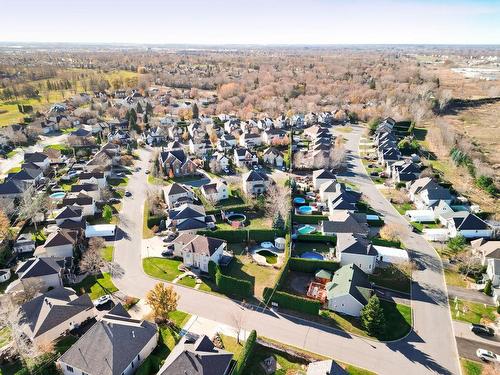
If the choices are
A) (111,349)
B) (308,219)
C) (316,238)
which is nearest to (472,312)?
(316,238)

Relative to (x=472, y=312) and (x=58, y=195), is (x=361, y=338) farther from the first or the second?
(x=58, y=195)

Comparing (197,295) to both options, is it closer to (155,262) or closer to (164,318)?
(164,318)

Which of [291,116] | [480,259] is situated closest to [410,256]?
[480,259]

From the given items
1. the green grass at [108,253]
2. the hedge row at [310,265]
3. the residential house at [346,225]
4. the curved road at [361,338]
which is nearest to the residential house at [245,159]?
the residential house at [346,225]

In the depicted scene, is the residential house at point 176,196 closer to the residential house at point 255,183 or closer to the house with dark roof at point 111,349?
the residential house at point 255,183

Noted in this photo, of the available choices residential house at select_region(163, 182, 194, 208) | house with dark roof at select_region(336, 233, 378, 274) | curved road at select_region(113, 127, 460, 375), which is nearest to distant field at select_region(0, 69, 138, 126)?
residential house at select_region(163, 182, 194, 208)

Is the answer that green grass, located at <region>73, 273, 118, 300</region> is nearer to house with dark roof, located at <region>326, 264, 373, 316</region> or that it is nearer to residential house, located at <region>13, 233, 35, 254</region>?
residential house, located at <region>13, 233, 35, 254</region>
